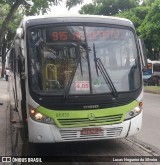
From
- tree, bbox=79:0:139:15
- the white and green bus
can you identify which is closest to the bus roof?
the white and green bus

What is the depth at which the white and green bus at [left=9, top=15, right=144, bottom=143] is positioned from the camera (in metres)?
6.69

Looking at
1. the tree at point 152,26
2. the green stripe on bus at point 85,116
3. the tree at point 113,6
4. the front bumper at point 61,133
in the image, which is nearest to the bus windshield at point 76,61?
the green stripe on bus at point 85,116

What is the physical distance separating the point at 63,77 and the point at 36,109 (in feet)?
2.50

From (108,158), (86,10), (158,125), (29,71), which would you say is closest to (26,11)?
(158,125)

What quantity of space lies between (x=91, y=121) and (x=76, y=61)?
114cm

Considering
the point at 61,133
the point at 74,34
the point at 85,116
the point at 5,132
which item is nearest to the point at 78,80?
the point at 85,116

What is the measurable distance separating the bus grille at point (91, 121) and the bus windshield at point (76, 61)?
48cm

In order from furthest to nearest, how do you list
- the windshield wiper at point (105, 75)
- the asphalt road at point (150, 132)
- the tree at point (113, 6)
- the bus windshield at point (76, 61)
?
the tree at point (113, 6), the asphalt road at point (150, 132), the windshield wiper at point (105, 75), the bus windshield at point (76, 61)

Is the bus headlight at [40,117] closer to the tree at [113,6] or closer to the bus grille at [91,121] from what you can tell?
the bus grille at [91,121]

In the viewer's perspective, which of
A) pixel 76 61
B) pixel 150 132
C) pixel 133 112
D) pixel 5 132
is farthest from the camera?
pixel 150 132

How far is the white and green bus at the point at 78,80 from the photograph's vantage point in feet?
22.0

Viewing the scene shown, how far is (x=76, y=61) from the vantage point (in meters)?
6.93

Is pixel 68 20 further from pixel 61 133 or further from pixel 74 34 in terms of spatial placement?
pixel 61 133

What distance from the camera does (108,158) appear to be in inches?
274
